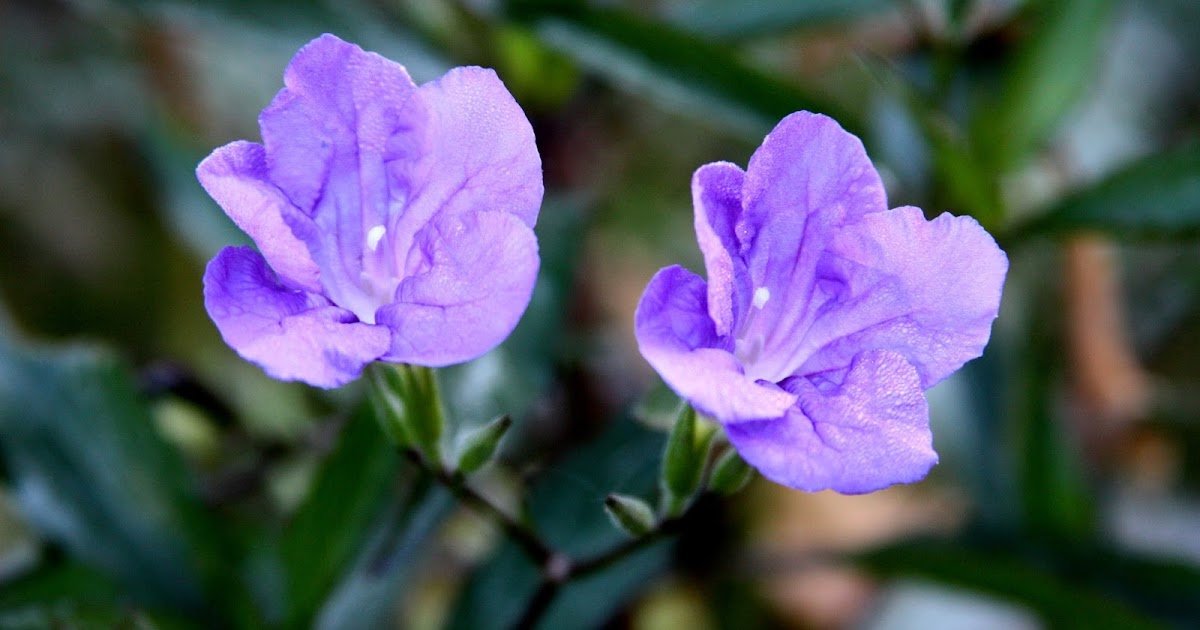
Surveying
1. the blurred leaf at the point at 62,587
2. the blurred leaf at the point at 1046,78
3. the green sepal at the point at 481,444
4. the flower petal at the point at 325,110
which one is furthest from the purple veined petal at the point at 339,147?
the blurred leaf at the point at 1046,78

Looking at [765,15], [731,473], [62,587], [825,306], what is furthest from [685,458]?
[765,15]

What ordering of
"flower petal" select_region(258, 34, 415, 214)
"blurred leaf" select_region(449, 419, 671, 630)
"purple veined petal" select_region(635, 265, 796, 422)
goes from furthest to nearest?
"blurred leaf" select_region(449, 419, 671, 630) → "flower petal" select_region(258, 34, 415, 214) → "purple veined petal" select_region(635, 265, 796, 422)

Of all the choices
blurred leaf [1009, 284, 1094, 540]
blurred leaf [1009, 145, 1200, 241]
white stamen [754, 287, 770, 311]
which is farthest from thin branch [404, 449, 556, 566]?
blurred leaf [1009, 284, 1094, 540]

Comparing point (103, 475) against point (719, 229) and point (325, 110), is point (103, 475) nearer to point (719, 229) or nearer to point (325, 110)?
point (325, 110)

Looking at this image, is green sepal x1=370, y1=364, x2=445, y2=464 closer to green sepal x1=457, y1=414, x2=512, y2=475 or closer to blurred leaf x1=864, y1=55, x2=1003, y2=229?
green sepal x1=457, y1=414, x2=512, y2=475

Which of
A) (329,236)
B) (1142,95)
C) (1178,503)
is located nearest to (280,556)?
Result: (329,236)

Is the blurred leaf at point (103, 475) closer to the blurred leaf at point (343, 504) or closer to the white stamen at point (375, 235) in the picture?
the blurred leaf at point (343, 504)
